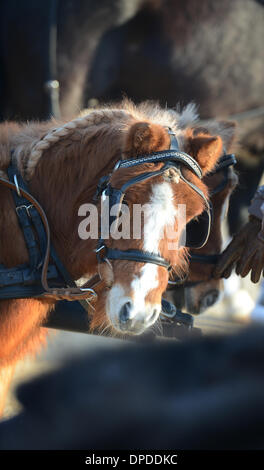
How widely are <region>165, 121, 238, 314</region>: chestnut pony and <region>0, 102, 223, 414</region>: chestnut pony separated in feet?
1.57

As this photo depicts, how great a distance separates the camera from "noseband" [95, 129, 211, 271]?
154cm

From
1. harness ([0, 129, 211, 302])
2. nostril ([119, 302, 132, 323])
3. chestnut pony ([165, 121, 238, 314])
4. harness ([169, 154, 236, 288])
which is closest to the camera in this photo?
nostril ([119, 302, 132, 323])

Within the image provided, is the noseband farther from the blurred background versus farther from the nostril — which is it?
the blurred background

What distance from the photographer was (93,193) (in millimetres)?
1693

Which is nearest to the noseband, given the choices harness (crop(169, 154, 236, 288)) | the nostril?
the nostril

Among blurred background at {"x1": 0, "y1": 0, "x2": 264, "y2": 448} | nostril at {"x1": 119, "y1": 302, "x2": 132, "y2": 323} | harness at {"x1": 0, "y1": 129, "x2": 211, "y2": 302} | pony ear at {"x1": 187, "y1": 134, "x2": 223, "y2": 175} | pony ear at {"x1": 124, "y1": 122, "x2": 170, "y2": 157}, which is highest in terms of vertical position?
blurred background at {"x1": 0, "y1": 0, "x2": 264, "y2": 448}

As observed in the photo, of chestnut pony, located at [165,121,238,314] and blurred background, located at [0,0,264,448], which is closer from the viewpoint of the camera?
chestnut pony, located at [165,121,238,314]

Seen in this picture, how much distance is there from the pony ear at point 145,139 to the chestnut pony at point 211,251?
625 mm

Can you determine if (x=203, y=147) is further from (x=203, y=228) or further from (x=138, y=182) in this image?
(x=203, y=228)

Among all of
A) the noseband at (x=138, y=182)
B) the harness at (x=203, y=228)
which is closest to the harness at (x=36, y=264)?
the noseband at (x=138, y=182)

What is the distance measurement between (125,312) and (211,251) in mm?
884

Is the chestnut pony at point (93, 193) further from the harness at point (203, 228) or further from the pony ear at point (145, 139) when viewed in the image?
the harness at point (203, 228)

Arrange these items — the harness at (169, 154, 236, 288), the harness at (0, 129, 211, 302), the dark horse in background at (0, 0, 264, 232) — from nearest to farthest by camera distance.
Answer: the harness at (0, 129, 211, 302)
the harness at (169, 154, 236, 288)
the dark horse in background at (0, 0, 264, 232)
